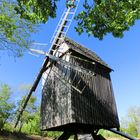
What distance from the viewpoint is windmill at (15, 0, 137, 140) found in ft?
50.1

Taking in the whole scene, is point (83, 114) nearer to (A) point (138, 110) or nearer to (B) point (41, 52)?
(B) point (41, 52)

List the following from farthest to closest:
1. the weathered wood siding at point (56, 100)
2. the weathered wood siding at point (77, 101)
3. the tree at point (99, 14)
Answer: the weathered wood siding at point (56, 100), the weathered wood siding at point (77, 101), the tree at point (99, 14)

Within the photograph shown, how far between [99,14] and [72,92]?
5.53 m

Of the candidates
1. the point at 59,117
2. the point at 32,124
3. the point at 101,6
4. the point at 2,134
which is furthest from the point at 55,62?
the point at 32,124

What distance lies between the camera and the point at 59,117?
51.6ft

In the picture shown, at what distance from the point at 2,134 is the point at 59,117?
427 inches

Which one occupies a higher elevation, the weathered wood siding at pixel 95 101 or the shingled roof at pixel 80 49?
the shingled roof at pixel 80 49

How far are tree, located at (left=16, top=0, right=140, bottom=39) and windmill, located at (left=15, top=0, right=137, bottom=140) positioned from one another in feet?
12.9

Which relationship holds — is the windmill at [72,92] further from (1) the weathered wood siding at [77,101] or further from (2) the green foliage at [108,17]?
(2) the green foliage at [108,17]

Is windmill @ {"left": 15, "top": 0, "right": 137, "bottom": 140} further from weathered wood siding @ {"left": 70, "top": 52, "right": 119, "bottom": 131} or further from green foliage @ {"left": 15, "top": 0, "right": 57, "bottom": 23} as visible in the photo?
green foliage @ {"left": 15, "top": 0, "right": 57, "bottom": 23}

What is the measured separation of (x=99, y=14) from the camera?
441 inches

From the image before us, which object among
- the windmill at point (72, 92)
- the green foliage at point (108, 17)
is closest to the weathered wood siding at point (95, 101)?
the windmill at point (72, 92)

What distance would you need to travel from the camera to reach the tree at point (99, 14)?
10.2 m

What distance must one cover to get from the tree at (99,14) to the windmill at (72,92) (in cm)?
392
